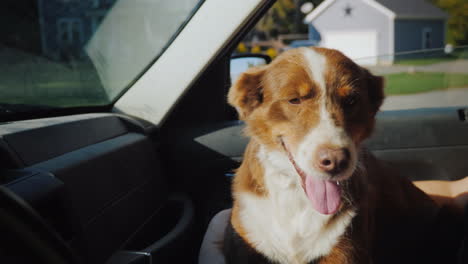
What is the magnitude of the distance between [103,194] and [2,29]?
1.07 meters

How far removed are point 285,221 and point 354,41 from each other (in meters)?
32.6

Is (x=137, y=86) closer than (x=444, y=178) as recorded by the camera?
Yes

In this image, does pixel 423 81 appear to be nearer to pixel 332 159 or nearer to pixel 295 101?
pixel 295 101

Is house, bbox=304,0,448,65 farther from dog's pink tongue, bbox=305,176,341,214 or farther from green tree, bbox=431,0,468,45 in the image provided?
dog's pink tongue, bbox=305,176,341,214

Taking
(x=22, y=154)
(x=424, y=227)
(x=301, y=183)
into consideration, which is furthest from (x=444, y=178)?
(x=22, y=154)

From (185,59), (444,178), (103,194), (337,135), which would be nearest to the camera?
(337,135)

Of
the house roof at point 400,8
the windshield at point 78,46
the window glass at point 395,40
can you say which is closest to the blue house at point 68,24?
the windshield at point 78,46

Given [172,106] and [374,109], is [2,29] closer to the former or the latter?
[172,106]

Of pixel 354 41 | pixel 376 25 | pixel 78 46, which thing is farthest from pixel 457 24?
pixel 78 46

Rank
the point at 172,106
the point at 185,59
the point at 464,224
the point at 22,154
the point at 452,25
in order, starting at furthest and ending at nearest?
the point at 452,25, the point at 172,106, the point at 185,59, the point at 464,224, the point at 22,154

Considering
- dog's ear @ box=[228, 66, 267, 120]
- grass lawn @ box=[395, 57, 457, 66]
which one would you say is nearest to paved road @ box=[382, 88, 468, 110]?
grass lawn @ box=[395, 57, 457, 66]

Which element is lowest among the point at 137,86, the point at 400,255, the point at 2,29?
the point at 400,255

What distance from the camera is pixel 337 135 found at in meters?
2.07

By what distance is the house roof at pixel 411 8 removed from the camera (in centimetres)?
2684
